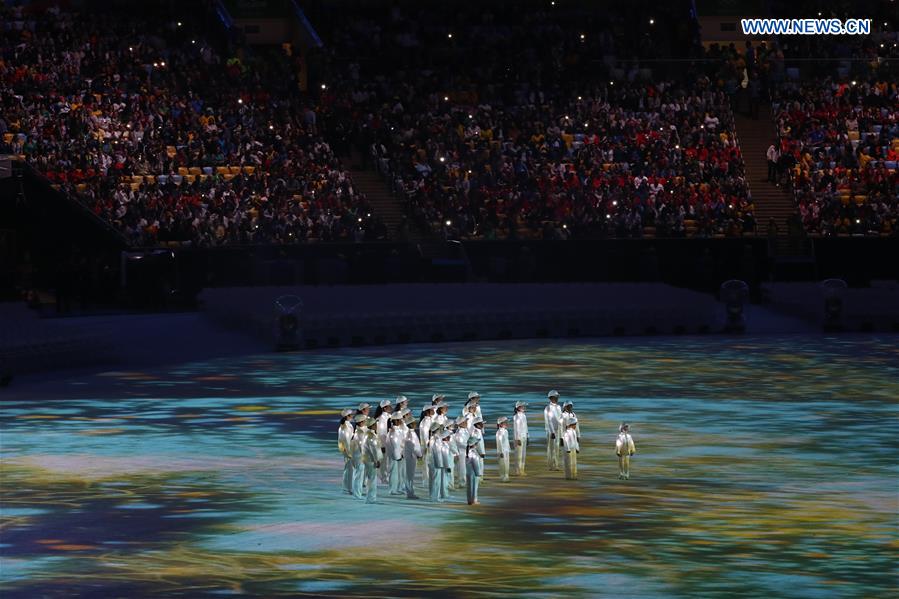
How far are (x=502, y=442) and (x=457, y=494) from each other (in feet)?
4.01

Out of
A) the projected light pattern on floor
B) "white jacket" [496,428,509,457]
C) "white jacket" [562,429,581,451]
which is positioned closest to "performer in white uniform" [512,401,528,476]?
"white jacket" [496,428,509,457]

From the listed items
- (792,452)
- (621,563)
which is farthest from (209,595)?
(792,452)

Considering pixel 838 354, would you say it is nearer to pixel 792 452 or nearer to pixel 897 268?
pixel 897 268

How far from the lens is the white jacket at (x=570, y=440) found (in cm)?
2319

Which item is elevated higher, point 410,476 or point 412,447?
point 412,447

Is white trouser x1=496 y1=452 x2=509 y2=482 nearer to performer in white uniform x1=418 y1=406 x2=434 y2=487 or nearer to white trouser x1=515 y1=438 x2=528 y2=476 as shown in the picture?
white trouser x1=515 y1=438 x2=528 y2=476

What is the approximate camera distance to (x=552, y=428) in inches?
Result: 940

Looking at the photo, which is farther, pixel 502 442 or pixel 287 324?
pixel 287 324

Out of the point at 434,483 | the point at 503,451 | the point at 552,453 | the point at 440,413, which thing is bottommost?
the point at 434,483

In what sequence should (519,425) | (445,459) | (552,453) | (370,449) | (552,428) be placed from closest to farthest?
(445,459) < (370,449) < (519,425) < (552,428) < (552,453)

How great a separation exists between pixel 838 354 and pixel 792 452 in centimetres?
1475

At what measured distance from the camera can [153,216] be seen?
155 feet

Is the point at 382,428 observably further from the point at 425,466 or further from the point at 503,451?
the point at 503,451

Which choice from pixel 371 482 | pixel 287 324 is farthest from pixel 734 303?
pixel 371 482
